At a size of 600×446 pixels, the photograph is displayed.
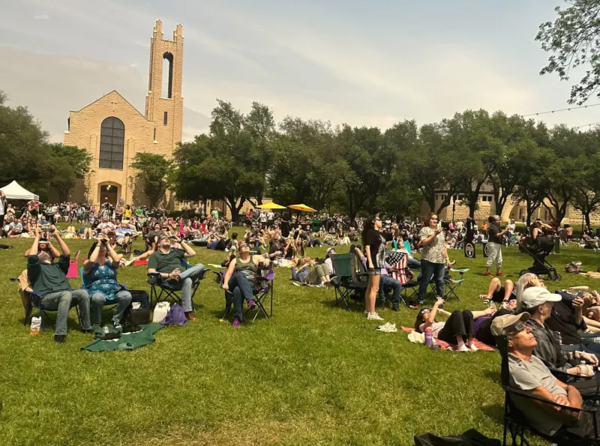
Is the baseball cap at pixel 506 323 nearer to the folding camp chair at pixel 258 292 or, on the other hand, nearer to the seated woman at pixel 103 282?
the folding camp chair at pixel 258 292

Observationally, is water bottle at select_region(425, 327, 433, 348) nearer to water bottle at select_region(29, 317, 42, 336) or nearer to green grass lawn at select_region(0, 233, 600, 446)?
green grass lawn at select_region(0, 233, 600, 446)

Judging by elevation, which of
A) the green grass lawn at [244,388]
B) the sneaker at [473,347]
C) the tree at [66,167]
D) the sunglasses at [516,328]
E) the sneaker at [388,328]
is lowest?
the green grass lawn at [244,388]

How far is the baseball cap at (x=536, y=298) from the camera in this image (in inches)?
151

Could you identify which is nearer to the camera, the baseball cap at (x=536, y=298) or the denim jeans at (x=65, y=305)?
the baseball cap at (x=536, y=298)

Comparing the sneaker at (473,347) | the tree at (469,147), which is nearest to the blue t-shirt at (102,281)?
the sneaker at (473,347)

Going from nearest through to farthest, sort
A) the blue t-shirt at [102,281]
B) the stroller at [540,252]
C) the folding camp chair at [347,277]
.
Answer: the blue t-shirt at [102,281] < the folding camp chair at [347,277] < the stroller at [540,252]

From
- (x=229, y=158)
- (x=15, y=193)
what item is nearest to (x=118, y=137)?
(x=229, y=158)

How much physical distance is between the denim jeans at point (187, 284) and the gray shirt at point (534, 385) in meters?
4.75

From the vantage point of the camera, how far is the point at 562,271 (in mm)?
13383

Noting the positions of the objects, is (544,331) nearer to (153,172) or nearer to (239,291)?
(239,291)

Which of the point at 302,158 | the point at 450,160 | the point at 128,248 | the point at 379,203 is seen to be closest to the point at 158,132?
the point at 302,158

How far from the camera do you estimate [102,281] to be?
633 centimetres

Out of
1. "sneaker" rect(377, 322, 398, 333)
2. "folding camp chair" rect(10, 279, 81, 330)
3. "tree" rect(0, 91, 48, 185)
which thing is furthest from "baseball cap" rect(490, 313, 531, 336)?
"tree" rect(0, 91, 48, 185)

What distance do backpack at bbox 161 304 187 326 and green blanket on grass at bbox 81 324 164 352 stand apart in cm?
52
